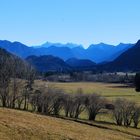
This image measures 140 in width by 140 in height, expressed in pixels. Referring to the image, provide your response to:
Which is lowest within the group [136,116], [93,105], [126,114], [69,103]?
[136,116]

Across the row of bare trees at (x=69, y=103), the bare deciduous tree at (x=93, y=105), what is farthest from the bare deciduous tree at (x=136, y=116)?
the bare deciduous tree at (x=93, y=105)

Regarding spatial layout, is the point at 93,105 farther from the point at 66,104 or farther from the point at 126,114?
the point at 126,114

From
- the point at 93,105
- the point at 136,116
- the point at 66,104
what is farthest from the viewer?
the point at 93,105

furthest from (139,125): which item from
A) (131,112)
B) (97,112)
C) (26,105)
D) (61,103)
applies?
(26,105)

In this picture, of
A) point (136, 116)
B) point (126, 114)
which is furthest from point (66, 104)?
point (136, 116)

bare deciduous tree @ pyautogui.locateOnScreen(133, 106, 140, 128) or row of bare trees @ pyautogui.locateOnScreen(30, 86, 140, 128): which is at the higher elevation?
row of bare trees @ pyautogui.locateOnScreen(30, 86, 140, 128)

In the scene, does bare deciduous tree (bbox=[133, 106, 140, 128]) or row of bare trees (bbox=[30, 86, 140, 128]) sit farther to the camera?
row of bare trees (bbox=[30, 86, 140, 128])

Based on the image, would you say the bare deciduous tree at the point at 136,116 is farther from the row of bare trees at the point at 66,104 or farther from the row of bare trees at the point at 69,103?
the row of bare trees at the point at 66,104

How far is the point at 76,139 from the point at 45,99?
46.3 metres

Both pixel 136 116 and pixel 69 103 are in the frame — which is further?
pixel 69 103

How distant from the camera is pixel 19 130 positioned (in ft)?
126

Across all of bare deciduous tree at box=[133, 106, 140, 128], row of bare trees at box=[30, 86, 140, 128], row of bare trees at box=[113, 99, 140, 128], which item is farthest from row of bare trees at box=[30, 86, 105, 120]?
bare deciduous tree at box=[133, 106, 140, 128]

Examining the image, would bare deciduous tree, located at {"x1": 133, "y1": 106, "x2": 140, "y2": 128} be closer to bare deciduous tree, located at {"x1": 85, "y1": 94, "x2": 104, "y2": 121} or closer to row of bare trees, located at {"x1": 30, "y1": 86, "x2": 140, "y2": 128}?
row of bare trees, located at {"x1": 30, "y1": 86, "x2": 140, "y2": 128}

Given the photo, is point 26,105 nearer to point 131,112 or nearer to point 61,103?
point 61,103
